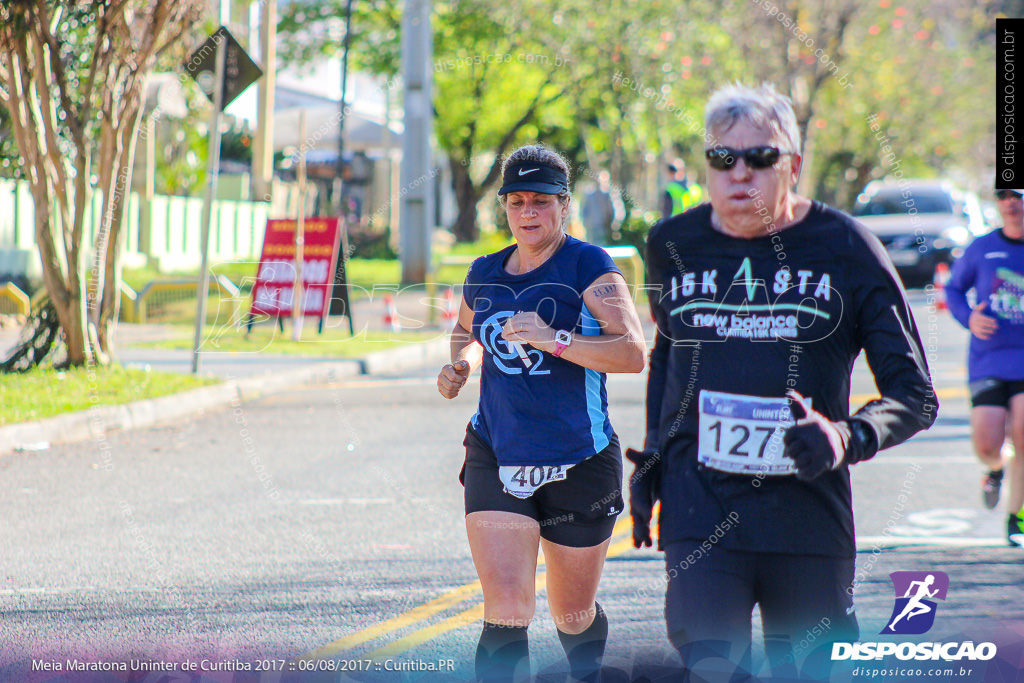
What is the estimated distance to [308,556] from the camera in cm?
614

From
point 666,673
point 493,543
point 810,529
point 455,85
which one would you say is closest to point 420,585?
point 493,543

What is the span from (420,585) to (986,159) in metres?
49.4

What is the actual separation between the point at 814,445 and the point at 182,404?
29.1 ft

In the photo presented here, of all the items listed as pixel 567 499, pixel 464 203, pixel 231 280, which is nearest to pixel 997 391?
pixel 567 499

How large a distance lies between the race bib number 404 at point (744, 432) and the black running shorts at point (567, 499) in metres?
0.69

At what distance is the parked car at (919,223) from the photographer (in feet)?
79.6

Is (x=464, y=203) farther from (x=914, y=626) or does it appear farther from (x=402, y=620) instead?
(x=914, y=626)

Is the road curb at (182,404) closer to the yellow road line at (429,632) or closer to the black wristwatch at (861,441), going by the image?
the yellow road line at (429,632)

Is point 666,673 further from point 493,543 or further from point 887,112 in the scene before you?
point 887,112

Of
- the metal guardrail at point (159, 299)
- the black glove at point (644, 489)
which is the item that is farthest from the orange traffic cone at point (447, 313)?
the black glove at point (644, 489)

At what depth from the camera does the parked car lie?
24266 mm

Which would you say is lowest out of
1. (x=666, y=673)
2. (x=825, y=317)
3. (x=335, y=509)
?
(x=335, y=509)

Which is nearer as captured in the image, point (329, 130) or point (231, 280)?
point (231, 280)

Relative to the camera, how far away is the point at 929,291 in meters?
22.1
